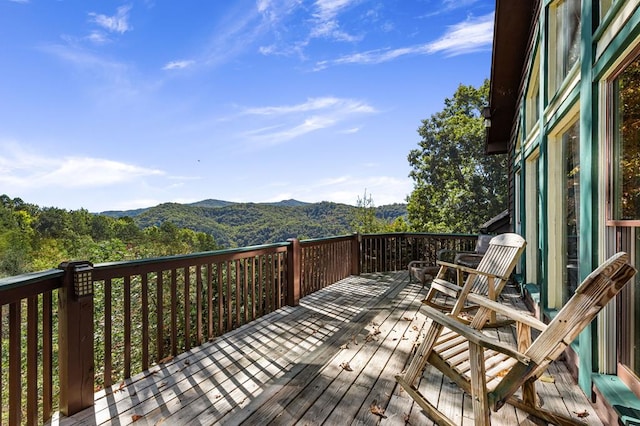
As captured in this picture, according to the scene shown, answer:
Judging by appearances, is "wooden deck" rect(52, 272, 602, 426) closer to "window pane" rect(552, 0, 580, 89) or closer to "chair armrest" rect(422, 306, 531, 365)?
"chair armrest" rect(422, 306, 531, 365)

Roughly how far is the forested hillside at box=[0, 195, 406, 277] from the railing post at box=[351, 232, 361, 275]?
7.42m

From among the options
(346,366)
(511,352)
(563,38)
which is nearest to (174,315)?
(346,366)

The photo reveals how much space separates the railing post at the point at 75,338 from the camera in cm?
201

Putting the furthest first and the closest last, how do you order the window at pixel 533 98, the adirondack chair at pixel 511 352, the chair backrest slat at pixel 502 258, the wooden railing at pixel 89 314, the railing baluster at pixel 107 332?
the window at pixel 533 98, the chair backrest slat at pixel 502 258, the railing baluster at pixel 107 332, the wooden railing at pixel 89 314, the adirondack chair at pixel 511 352

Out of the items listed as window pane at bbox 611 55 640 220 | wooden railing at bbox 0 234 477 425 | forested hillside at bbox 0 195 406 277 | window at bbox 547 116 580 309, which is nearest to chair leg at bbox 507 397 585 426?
window pane at bbox 611 55 640 220

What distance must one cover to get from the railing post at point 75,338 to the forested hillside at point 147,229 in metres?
12.7

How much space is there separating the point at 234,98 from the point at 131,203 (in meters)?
32.9

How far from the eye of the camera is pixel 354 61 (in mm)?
10672

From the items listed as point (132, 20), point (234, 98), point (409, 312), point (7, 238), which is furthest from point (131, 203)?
point (409, 312)

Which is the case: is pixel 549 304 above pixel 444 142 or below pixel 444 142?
below

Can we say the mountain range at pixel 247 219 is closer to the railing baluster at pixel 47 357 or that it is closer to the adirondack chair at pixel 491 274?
the adirondack chair at pixel 491 274

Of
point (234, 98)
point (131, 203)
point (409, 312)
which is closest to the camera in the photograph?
point (409, 312)

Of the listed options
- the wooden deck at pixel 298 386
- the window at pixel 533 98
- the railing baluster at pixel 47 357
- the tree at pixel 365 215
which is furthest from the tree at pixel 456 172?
the railing baluster at pixel 47 357

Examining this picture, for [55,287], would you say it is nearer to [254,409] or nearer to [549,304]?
[254,409]
